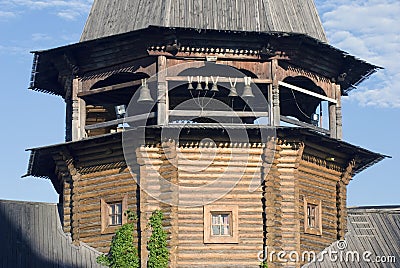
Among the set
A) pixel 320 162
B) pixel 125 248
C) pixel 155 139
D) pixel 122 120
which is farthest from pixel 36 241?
pixel 320 162

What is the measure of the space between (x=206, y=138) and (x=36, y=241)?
5.05 m

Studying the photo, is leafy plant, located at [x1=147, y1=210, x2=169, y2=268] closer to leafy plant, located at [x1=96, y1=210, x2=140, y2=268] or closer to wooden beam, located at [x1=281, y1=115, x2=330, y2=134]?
leafy plant, located at [x1=96, y1=210, x2=140, y2=268]

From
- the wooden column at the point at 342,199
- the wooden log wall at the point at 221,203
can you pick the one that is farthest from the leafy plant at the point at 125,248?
the wooden column at the point at 342,199

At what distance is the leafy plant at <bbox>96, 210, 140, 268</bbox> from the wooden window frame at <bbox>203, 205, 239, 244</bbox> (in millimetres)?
1585

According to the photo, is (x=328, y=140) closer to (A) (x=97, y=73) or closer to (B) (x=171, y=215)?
(B) (x=171, y=215)

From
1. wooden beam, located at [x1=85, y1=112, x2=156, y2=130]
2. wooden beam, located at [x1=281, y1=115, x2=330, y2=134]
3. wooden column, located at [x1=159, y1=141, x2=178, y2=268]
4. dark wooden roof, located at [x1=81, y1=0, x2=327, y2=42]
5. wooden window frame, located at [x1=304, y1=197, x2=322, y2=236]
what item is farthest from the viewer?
wooden window frame, located at [x1=304, y1=197, x2=322, y2=236]

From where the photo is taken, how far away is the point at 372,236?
82.7 ft

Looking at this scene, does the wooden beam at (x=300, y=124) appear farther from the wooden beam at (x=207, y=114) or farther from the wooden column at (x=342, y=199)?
the wooden column at (x=342, y=199)

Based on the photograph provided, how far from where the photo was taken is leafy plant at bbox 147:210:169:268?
21828 millimetres

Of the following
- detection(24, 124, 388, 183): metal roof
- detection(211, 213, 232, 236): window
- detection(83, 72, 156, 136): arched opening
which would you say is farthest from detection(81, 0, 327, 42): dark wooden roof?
detection(211, 213, 232, 236): window

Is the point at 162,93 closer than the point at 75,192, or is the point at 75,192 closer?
the point at 162,93

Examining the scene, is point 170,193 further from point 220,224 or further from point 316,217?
point 316,217

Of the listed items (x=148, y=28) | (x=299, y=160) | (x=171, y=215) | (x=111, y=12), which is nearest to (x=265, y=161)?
(x=299, y=160)

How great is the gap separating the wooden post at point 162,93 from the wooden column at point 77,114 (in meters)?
2.42
